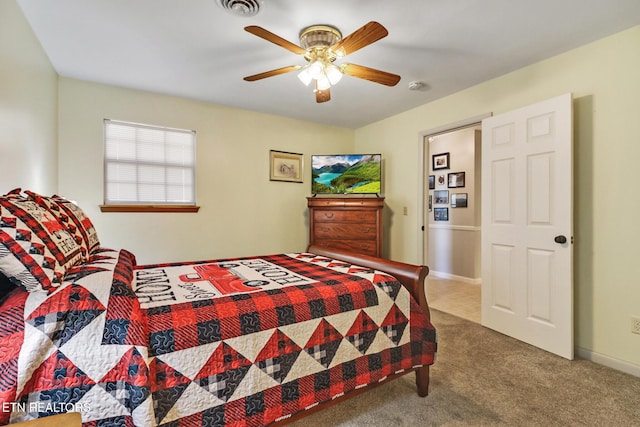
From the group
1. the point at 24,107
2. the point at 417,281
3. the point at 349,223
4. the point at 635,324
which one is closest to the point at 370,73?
the point at 417,281

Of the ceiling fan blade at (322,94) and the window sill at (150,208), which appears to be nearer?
the ceiling fan blade at (322,94)

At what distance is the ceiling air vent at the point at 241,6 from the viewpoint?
1.81 m

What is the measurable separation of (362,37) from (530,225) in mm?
2052

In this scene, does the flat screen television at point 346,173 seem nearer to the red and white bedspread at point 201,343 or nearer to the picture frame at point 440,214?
the picture frame at point 440,214

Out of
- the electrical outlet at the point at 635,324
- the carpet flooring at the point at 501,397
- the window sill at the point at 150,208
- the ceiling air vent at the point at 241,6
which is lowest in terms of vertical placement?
the carpet flooring at the point at 501,397

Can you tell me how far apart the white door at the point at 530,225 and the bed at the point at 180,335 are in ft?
4.39

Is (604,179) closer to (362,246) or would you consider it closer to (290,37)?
(362,246)

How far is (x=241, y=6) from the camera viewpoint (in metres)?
1.85

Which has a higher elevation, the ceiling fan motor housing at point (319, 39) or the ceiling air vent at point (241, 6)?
the ceiling air vent at point (241, 6)

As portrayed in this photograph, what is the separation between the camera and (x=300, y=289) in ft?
4.81

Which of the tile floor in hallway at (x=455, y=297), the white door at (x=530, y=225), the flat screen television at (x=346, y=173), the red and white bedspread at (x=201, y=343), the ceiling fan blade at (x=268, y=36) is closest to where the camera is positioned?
the red and white bedspread at (x=201, y=343)

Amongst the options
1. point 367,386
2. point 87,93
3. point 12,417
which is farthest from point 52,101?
point 367,386

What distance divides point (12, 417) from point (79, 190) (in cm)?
276

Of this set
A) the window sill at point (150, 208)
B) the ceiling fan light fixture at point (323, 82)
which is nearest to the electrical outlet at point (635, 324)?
the ceiling fan light fixture at point (323, 82)
